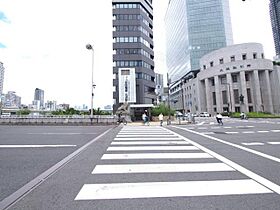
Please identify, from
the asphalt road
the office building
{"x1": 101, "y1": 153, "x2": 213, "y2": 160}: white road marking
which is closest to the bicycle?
{"x1": 101, "y1": 153, "x2": 213, "y2": 160}: white road marking

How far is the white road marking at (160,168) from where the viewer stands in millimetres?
4806

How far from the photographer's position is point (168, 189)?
3.62 m

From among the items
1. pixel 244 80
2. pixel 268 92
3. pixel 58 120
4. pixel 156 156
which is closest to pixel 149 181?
pixel 156 156

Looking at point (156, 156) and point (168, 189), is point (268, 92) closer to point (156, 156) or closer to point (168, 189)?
point (156, 156)

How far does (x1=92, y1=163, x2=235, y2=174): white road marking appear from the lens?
481cm

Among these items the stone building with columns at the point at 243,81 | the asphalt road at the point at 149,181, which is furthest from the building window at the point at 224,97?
the asphalt road at the point at 149,181

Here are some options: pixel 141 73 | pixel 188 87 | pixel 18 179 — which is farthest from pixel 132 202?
pixel 188 87

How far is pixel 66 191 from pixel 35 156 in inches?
144

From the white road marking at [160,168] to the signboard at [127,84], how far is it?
4231 centimetres

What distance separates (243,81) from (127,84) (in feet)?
143

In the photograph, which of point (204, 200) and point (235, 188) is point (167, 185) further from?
point (235, 188)

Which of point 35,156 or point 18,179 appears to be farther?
point 35,156

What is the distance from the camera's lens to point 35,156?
6.50 metres

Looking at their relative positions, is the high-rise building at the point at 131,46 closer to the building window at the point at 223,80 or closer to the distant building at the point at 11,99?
the building window at the point at 223,80
